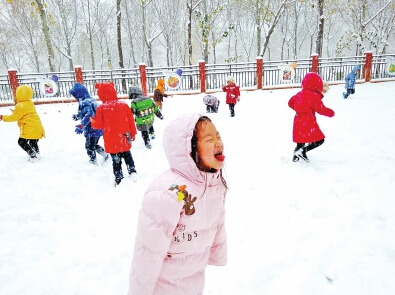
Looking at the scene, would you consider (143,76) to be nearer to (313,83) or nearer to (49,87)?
(49,87)

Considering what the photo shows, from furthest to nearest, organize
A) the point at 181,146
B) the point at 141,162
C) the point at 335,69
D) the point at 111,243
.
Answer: the point at 335,69
the point at 141,162
the point at 111,243
the point at 181,146

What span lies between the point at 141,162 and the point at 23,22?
32.2 m

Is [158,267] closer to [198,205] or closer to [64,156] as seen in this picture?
[198,205]

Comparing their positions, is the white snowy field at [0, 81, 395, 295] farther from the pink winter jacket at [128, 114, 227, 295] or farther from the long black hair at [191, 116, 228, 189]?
the long black hair at [191, 116, 228, 189]

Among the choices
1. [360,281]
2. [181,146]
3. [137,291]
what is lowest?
[360,281]

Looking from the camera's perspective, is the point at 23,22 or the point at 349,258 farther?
the point at 23,22

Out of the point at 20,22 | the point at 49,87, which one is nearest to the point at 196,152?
the point at 49,87

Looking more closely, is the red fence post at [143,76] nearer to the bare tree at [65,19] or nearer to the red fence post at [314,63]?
the red fence post at [314,63]

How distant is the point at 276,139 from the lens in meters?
6.84

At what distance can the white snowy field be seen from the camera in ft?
8.71

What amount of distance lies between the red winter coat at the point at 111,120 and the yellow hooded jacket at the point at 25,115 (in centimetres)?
217

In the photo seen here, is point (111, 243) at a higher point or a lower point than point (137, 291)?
lower

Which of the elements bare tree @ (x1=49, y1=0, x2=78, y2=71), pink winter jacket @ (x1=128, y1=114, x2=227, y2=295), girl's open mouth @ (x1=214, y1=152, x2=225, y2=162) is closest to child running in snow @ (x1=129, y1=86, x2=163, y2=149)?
pink winter jacket @ (x1=128, y1=114, x2=227, y2=295)

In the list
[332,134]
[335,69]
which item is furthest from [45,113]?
[335,69]
